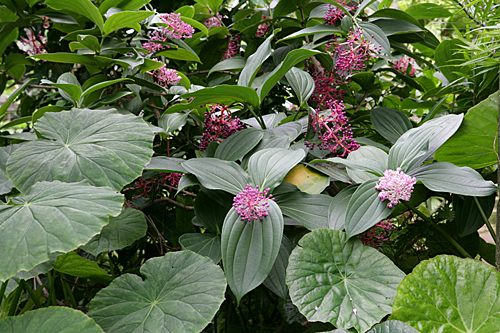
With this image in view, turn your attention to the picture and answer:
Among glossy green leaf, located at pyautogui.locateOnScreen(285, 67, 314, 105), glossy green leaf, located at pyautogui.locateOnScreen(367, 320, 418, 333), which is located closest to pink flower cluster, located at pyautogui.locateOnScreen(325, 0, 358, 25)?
glossy green leaf, located at pyautogui.locateOnScreen(285, 67, 314, 105)

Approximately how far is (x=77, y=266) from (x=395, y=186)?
61cm

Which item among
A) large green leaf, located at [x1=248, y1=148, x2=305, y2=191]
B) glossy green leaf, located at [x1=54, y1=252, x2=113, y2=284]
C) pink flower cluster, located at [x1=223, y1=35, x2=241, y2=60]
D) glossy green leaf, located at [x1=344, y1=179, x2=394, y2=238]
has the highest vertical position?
pink flower cluster, located at [x1=223, y1=35, x2=241, y2=60]

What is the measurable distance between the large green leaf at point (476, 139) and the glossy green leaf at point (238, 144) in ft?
1.24

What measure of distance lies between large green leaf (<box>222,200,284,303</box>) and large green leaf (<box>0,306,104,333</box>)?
0.68 feet

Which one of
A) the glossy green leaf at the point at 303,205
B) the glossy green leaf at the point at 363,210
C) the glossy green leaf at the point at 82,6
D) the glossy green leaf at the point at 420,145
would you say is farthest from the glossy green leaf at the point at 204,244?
the glossy green leaf at the point at 82,6

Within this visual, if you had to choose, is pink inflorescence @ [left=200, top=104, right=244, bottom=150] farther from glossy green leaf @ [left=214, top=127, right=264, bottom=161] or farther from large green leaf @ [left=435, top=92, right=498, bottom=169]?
large green leaf @ [left=435, top=92, right=498, bottom=169]

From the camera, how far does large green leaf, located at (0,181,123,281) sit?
1.57 feet

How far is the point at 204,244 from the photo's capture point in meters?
0.72

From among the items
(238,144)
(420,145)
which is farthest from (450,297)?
(238,144)

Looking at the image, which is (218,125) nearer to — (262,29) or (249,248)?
(249,248)

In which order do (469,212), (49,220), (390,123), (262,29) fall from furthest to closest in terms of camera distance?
(262,29), (390,123), (469,212), (49,220)

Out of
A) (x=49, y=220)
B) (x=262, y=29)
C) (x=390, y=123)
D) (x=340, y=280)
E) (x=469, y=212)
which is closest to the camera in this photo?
(x=49, y=220)

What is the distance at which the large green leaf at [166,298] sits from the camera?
56 cm

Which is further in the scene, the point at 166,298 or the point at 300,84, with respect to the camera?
the point at 300,84
